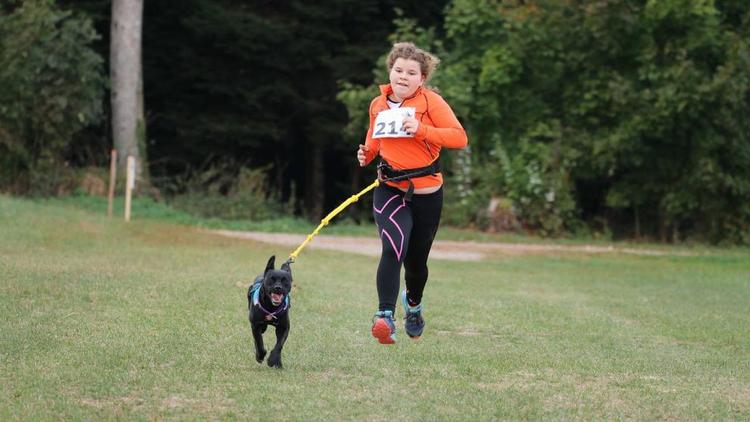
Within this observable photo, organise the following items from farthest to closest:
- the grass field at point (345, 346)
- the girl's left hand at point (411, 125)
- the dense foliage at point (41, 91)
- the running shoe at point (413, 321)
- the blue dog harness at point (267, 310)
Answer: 1. the dense foliage at point (41, 91)
2. the running shoe at point (413, 321)
3. the girl's left hand at point (411, 125)
4. the blue dog harness at point (267, 310)
5. the grass field at point (345, 346)

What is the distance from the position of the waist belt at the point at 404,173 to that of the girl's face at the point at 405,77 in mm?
501

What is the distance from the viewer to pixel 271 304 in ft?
26.0

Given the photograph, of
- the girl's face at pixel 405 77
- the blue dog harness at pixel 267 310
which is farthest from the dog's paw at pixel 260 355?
the girl's face at pixel 405 77

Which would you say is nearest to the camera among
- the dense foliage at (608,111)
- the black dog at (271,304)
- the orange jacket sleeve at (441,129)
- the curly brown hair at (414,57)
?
the black dog at (271,304)

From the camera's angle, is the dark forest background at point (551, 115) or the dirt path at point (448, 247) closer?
the dirt path at point (448, 247)

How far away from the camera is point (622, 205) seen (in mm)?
27516

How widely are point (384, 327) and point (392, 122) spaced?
1385mm

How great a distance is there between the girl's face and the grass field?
6.33ft

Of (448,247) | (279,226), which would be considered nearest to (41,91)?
(279,226)

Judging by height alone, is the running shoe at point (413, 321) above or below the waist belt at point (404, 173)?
below

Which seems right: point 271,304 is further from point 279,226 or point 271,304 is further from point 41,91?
point 41,91

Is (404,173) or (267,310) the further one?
(404,173)

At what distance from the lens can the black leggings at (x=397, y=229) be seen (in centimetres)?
840

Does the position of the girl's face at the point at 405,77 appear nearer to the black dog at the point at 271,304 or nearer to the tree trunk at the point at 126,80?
the black dog at the point at 271,304
